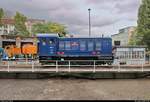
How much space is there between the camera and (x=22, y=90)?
22.5m

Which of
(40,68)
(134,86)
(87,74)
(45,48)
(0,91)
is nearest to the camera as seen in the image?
(0,91)

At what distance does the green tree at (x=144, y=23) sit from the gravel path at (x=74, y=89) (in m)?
25.3

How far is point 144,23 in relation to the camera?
52406 mm

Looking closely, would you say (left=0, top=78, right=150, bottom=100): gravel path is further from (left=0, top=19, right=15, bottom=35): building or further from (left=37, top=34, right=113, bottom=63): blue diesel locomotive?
(left=0, top=19, right=15, bottom=35): building

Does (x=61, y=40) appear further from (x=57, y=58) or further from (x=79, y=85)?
(x=79, y=85)

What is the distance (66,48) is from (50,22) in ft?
236

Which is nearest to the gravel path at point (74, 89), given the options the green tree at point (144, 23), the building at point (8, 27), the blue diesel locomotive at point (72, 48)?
the blue diesel locomotive at point (72, 48)

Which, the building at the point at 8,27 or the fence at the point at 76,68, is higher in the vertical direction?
the building at the point at 8,27

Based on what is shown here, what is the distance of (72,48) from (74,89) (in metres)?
13.0

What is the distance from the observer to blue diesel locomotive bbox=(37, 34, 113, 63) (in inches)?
1385

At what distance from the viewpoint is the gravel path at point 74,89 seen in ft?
65.7

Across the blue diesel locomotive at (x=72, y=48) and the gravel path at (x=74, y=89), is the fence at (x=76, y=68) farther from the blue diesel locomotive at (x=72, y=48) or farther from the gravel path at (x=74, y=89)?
the blue diesel locomotive at (x=72, y=48)

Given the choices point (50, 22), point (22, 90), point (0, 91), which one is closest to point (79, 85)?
point (22, 90)

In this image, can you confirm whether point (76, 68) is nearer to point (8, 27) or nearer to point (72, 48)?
point (72, 48)
